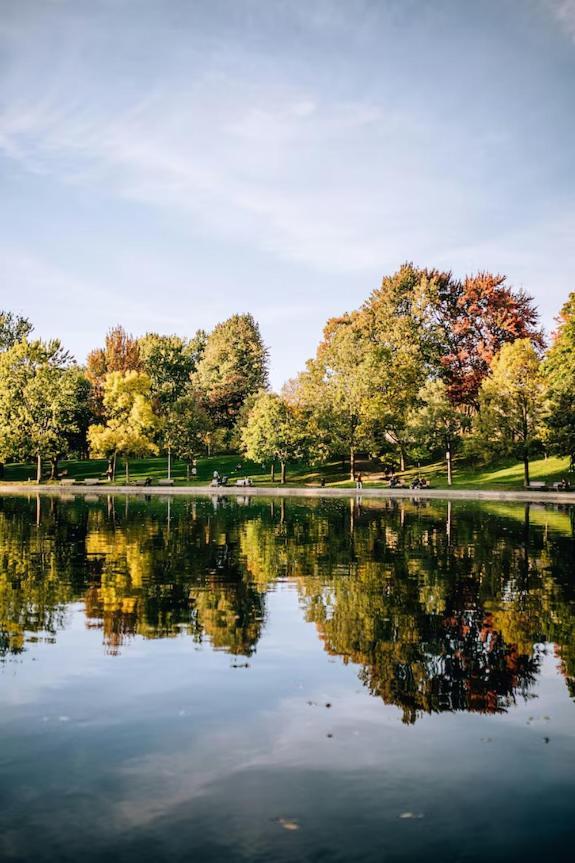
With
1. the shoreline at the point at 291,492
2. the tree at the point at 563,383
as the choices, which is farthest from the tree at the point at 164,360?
the tree at the point at 563,383

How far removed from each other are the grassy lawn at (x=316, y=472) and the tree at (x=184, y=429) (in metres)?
3.49

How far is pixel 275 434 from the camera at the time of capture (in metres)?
88.7

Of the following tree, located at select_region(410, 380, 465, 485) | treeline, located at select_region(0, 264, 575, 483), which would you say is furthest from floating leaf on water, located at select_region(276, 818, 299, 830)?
tree, located at select_region(410, 380, 465, 485)

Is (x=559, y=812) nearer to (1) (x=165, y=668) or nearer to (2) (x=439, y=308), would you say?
(1) (x=165, y=668)

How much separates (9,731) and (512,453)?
68.7 m

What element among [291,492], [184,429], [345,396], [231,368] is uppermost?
[231,368]

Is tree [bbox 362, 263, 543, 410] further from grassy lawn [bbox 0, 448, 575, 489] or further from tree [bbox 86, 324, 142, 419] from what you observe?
tree [bbox 86, 324, 142, 419]

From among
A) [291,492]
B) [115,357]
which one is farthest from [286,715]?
[115,357]

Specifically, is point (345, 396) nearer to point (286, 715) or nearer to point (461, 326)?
point (461, 326)

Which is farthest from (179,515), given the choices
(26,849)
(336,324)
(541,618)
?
(336,324)

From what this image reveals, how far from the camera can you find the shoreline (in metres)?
66.3

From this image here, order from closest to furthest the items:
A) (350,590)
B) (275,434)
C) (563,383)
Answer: (350,590)
(563,383)
(275,434)

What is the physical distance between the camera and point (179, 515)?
160ft

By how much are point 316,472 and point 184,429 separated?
56.4 feet
